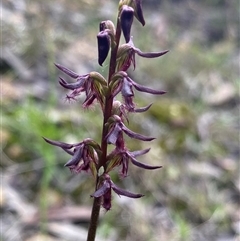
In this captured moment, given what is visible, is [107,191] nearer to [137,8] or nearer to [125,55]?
[125,55]

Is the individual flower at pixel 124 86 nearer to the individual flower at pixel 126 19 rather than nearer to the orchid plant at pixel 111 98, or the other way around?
the orchid plant at pixel 111 98

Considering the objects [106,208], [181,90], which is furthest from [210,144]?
[106,208]

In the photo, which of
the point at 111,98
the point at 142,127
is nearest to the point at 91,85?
the point at 111,98

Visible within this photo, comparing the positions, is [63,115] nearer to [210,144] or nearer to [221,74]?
[210,144]

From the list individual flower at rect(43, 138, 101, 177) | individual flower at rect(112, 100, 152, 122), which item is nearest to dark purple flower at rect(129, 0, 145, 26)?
individual flower at rect(112, 100, 152, 122)

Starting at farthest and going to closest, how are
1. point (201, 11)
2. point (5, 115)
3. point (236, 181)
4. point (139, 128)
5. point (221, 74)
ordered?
point (201, 11)
point (221, 74)
point (139, 128)
point (236, 181)
point (5, 115)

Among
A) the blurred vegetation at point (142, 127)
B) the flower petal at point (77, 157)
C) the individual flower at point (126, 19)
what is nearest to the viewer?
the individual flower at point (126, 19)

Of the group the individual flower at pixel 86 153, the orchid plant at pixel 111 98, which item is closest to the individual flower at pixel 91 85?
the orchid plant at pixel 111 98
